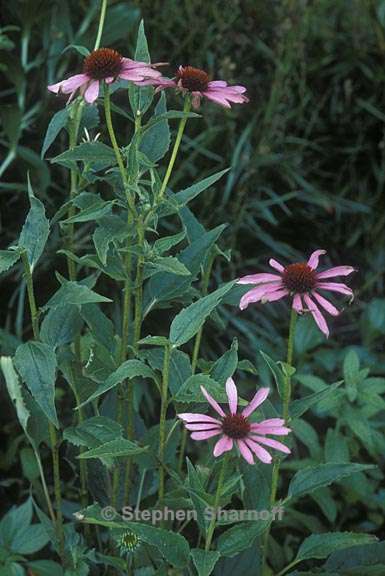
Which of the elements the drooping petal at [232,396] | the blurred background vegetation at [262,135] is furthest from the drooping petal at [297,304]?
the blurred background vegetation at [262,135]

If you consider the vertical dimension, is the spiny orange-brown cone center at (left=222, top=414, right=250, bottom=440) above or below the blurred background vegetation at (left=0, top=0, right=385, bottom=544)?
above

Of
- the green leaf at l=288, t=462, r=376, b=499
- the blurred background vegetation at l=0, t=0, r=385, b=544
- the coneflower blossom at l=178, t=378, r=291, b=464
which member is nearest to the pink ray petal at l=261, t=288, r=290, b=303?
the coneflower blossom at l=178, t=378, r=291, b=464

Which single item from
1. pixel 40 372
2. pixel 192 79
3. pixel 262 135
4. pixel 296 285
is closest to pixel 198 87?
pixel 192 79

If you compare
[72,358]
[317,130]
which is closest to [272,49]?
[317,130]

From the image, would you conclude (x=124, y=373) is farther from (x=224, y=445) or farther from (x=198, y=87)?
(x=198, y=87)

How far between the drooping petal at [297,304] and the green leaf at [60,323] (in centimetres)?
28

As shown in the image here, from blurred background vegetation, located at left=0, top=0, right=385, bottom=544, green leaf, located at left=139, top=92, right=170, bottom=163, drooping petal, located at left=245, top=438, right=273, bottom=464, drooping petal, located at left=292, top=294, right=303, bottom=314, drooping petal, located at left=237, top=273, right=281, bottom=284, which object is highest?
green leaf, located at left=139, top=92, right=170, bottom=163

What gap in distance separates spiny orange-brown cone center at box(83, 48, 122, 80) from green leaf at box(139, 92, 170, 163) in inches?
5.9

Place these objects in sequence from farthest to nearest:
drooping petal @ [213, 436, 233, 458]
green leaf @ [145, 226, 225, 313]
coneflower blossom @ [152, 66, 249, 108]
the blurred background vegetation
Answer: the blurred background vegetation, green leaf @ [145, 226, 225, 313], coneflower blossom @ [152, 66, 249, 108], drooping petal @ [213, 436, 233, 458]

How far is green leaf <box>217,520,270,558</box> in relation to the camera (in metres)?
0.97

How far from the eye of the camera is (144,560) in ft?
3.75

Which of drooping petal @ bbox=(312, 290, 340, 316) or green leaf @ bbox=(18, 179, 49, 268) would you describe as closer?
drooping petal @ bbox=(312, 290, 340, 316)

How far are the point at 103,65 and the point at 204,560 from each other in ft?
1.60

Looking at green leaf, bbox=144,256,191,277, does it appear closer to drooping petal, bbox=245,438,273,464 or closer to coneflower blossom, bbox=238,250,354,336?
coneflower blossom, bbox=238,250,354,336
